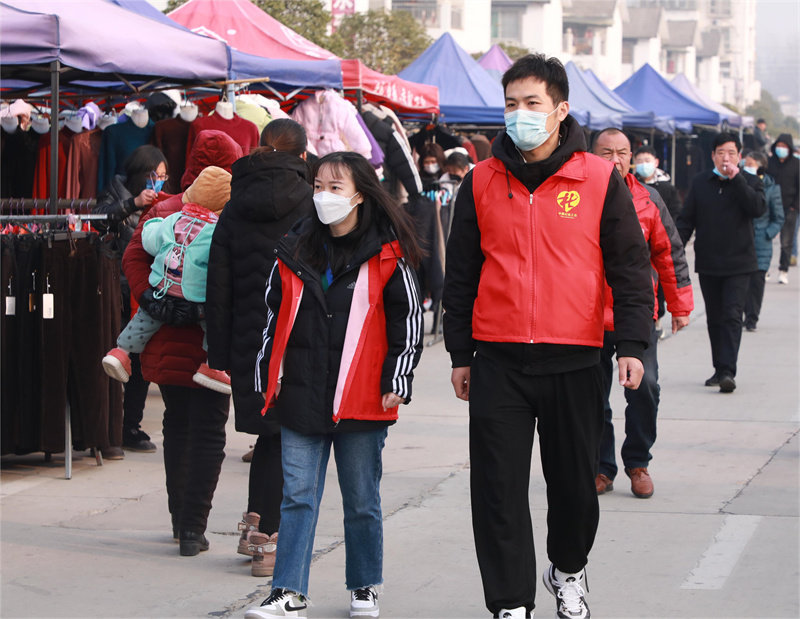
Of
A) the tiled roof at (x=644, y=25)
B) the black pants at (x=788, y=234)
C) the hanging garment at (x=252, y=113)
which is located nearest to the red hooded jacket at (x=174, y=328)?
the hanging garment at (x=252, y=113)

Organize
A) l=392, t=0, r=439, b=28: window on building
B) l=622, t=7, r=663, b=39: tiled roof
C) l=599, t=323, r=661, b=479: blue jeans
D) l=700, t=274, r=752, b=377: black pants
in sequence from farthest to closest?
l=622, t=7, r=663, b=39: tiled roof < l=392, t=0, r=439, b=28: window on building < l=700, t=274, r=752, b=377: black pants < l=599, t=323, r=661, b=479: blue jeans

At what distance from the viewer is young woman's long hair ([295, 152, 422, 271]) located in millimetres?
4469

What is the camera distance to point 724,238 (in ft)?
31.2

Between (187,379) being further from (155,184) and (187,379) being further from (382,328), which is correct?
(155,184)

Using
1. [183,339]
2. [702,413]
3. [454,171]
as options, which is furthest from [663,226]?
[454,171]

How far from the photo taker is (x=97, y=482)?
6953 millimetres

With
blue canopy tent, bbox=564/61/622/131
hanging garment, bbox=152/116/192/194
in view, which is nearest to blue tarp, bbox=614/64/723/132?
blue canopy tent, bbox=564/61/622/131

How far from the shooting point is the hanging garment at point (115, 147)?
31.2 feet

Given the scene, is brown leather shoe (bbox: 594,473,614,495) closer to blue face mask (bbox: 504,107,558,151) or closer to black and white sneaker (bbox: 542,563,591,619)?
black and white sneaker (bbox: 542,563,591,619)

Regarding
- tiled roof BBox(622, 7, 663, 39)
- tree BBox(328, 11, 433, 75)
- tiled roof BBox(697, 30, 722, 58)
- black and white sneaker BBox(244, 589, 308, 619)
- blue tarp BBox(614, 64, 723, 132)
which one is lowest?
black and white sneaker BBox(244, 589, 308, 619)

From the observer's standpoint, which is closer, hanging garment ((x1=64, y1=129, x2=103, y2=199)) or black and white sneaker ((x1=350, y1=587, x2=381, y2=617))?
black and white sneaker ((x1=350, y1=587, x2=381, y2=617))

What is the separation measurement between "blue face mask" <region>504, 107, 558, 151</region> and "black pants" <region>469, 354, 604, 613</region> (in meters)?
0.77

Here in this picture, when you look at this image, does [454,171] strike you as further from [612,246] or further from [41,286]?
[612,246]

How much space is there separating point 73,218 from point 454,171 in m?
6.65
